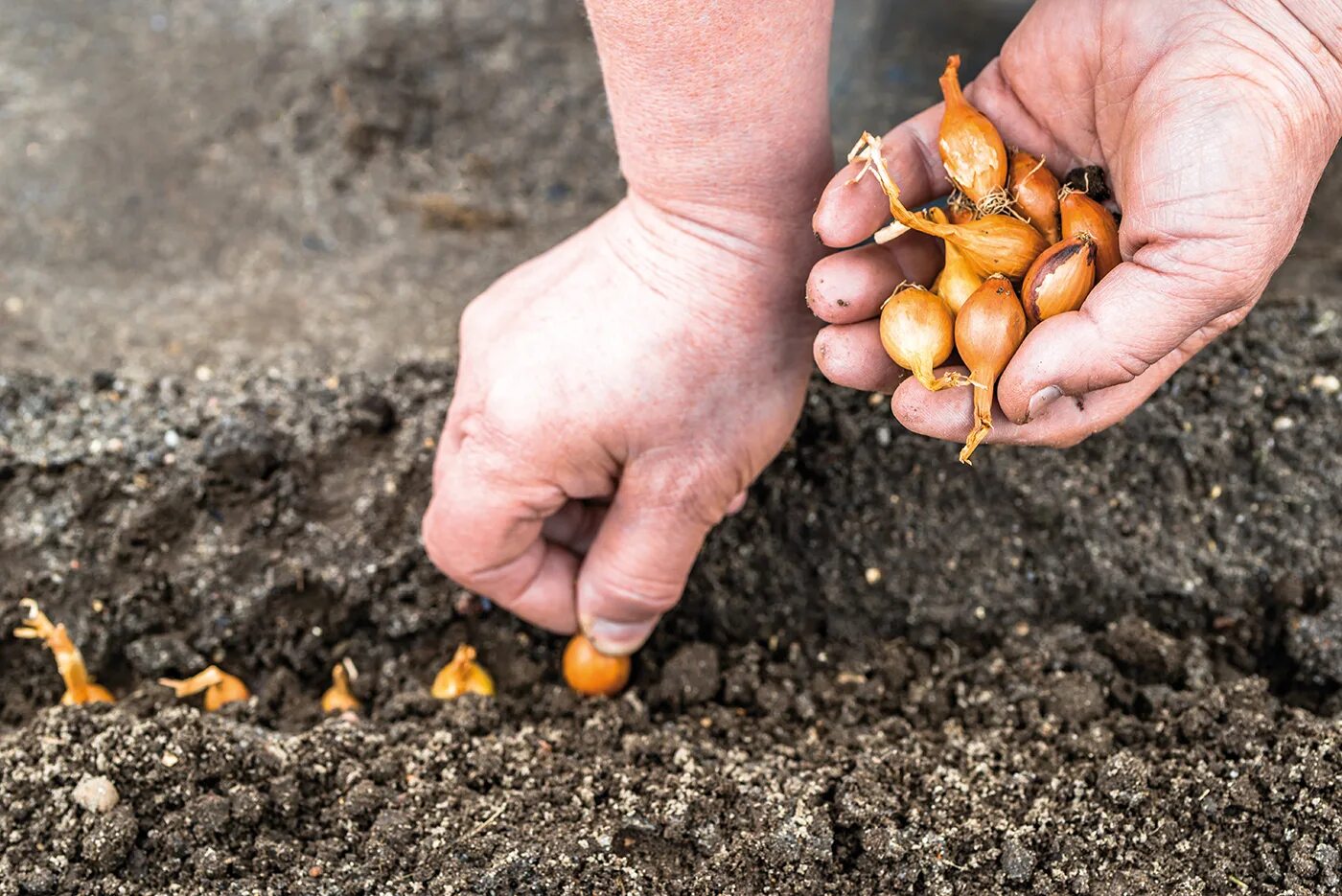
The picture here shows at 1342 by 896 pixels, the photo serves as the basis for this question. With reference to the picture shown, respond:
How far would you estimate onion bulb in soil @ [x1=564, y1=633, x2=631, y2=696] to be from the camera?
5.93 feet

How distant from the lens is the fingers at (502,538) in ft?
5.40

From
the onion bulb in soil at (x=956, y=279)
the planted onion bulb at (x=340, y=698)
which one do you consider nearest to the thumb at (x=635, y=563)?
the planted onion bulb at (x=340, y=698)

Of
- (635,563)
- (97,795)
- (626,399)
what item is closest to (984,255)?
(626,399)

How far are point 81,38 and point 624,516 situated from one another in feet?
7.99

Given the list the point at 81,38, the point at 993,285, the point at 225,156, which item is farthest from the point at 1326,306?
the point at 81,38

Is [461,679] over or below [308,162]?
below

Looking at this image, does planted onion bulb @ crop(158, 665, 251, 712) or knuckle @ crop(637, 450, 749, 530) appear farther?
planted onion bulb @ crop(158, 665, 251, 712)

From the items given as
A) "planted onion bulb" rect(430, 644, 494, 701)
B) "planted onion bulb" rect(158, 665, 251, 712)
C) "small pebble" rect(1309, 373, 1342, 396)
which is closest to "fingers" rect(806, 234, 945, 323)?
"planted onion bulb" rect(430, 644, 494, 701)

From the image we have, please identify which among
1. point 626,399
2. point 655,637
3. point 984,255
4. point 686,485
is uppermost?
point 984,255

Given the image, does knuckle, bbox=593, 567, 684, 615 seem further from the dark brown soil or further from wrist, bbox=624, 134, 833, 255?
wrist, bbox=624, 134, 833, 255

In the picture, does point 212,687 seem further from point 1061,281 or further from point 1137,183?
point 1137,183

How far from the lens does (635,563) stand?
1685 mm

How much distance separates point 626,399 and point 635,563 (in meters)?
0.25

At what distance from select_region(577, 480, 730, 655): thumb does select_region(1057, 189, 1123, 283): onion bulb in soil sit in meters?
0.60
